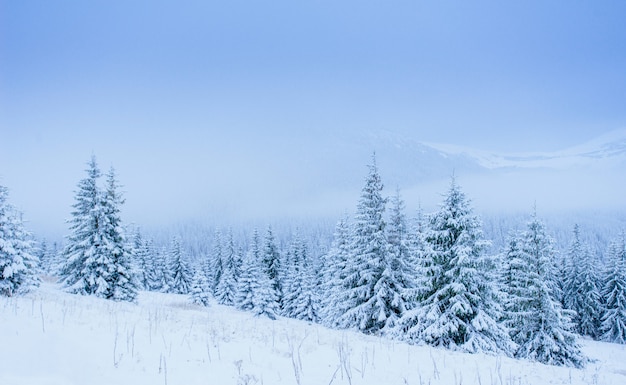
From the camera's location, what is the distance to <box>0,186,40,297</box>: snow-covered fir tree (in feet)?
46.6

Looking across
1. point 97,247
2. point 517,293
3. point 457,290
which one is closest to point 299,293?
point 97,247

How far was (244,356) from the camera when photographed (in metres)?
6.65

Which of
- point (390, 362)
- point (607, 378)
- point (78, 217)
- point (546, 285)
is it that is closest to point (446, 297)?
point (546, 285)

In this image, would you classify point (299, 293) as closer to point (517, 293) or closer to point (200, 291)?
point (200, 291)

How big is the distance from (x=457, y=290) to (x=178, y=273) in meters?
55.2

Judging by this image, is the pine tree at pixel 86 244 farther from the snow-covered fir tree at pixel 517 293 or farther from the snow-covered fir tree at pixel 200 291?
the snow-covered fir tree at pixel 517 293

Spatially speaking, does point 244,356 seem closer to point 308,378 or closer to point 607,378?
point 308,378

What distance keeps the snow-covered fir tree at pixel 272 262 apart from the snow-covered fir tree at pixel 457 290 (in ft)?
107

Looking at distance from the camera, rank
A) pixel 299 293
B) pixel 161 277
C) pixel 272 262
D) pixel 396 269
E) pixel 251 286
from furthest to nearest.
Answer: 1. pixel 161 277
2. pixel 272 262
3. pixel 299 293
4. pixel 251 286
5. pixel 396 269

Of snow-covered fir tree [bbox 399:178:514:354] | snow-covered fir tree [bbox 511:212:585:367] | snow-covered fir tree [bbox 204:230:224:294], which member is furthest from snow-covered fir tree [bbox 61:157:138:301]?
snow-covered fir tree [bbox 204:230:224:294]

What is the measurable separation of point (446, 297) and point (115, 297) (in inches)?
786

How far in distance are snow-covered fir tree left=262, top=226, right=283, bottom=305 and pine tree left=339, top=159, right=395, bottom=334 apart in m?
27.2

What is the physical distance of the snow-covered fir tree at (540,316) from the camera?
20.0 meters

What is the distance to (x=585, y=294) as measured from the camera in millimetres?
41000
